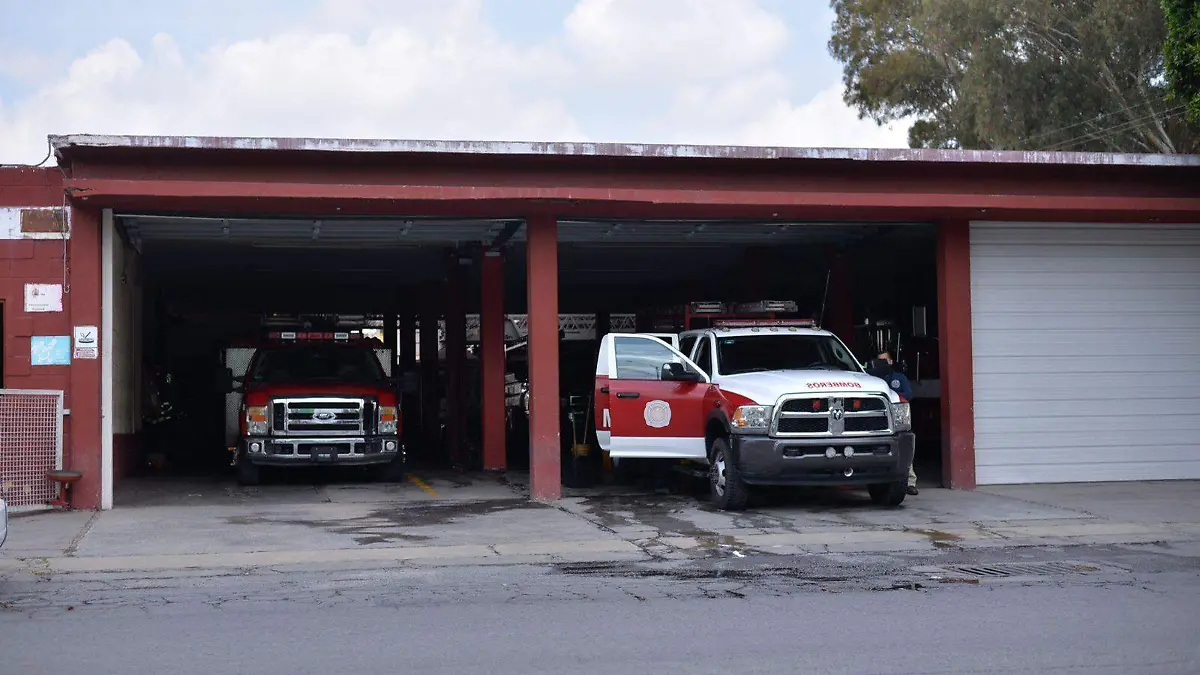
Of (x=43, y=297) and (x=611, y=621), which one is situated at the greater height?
(x=43, y=297)

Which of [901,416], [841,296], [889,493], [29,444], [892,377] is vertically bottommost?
[889,493]

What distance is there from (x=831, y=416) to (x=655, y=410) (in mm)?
2324

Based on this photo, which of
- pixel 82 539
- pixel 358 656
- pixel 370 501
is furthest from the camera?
pixel 370 501

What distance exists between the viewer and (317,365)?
63.3 ft

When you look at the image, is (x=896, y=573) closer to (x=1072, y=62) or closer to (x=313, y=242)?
(x=313, y=242)

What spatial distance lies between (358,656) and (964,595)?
438 centimetres

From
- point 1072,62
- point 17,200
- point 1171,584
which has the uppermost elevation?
point 1072,62

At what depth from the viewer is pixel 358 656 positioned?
7.21 m

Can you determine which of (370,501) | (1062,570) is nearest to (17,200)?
(370,501)

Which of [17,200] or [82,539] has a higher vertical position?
[17,200]

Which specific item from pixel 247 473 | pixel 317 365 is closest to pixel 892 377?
pixel 317 365

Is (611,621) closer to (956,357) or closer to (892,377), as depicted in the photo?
(892,377)

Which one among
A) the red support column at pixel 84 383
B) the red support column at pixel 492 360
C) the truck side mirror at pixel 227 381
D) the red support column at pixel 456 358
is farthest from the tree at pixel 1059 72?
the red support column at pixel 84 383

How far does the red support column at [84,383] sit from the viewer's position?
15.2 m
